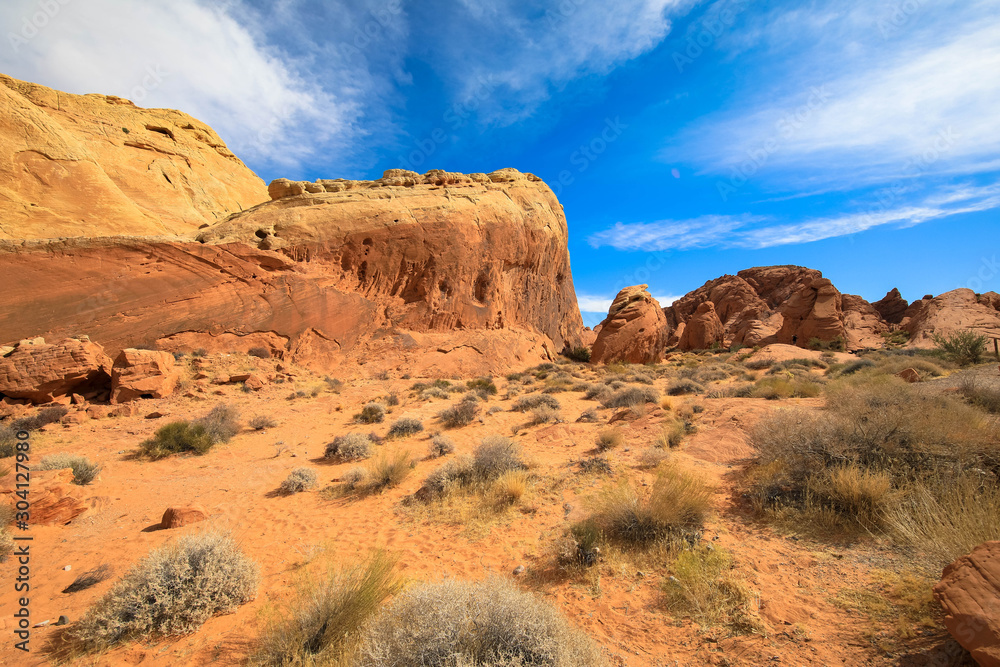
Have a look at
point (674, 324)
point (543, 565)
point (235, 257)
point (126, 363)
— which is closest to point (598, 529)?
point (543, 565)

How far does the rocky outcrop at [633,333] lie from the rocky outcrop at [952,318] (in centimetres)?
1822

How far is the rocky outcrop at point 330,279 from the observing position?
14.0m

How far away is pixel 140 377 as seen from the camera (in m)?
11.9

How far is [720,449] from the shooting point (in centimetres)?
660

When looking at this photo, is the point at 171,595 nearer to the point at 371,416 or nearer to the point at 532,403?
the point at 371,416

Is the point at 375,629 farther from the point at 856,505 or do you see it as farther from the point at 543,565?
the point at 856,505

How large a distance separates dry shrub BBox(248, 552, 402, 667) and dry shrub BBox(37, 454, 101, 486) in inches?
252

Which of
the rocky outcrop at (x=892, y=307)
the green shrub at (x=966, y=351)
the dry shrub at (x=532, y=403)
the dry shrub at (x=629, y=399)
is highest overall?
the rocky outcrop at (x=892, y=307)

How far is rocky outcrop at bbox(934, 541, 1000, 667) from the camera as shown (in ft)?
6.68

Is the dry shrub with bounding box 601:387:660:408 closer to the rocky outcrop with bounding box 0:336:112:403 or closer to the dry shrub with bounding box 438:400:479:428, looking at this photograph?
the dry shrub with bounding box 438:400:479:428

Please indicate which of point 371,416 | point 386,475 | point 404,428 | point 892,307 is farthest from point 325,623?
point 892,307

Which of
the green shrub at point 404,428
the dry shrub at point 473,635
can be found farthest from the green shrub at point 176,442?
the dry shrub at point 473,635

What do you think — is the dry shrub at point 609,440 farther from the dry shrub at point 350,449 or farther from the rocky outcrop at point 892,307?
the rocky outcrop at point 892,307

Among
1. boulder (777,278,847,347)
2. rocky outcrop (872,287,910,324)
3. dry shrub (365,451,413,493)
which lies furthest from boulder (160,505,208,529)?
rocky outcrop (872,287,910,324)
